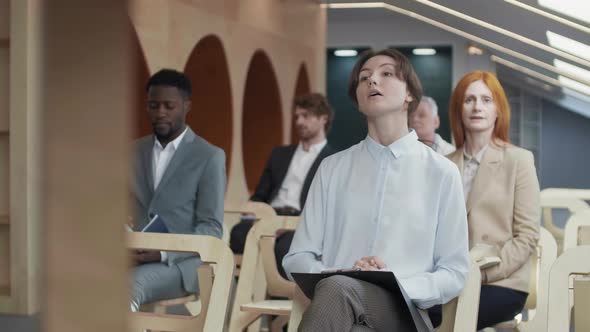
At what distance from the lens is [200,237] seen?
2625 millimetres

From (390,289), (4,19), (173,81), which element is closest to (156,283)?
(173,81)

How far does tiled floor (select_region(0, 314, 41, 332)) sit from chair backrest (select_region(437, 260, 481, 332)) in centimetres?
251

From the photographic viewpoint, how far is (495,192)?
3.39 m

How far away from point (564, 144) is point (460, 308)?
859 inches

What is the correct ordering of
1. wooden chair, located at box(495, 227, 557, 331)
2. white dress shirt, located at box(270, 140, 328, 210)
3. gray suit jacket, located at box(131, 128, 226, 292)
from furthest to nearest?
white dress shirt, located at box(270, 140, 328, 210)
gray suit jacket, located at box(131, 128, 226, 292)
wooden chair, located at box(495, 227, 557, 331)

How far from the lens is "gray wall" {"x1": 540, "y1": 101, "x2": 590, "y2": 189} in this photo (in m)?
23.0

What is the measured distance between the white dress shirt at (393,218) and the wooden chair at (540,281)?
97cm

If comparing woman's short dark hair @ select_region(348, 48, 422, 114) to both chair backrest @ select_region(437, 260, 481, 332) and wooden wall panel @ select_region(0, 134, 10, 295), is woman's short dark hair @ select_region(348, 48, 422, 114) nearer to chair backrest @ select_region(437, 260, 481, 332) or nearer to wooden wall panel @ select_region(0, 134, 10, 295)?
chair backrest @ select_region(437, 260, 481, 332)

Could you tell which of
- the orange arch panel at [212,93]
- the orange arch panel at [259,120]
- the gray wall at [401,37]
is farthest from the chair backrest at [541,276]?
the gray wall at [401,37]

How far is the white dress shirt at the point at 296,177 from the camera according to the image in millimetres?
6168

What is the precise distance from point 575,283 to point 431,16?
792 cm

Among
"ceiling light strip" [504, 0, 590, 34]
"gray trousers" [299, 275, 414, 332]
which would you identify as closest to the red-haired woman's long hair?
"gray trousers" [299, 275, 414, 332]

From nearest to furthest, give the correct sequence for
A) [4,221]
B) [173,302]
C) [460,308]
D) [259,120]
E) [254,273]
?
[460,308] → [254,273] → [173,302] → [4,221] → [259,120]

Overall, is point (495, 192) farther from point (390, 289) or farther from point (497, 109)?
point (390, 289)
